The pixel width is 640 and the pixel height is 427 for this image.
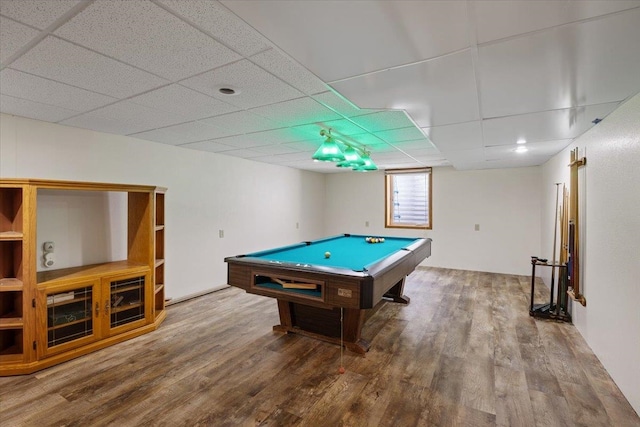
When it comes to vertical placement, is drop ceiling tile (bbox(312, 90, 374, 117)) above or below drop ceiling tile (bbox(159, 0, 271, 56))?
above

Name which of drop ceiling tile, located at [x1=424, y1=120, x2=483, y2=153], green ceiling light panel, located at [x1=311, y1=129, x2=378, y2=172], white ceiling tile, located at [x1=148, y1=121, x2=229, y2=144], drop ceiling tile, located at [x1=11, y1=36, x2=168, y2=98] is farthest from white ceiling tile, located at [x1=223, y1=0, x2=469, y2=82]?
white ceiling tile, located at [x1=148, y1=121, x2=229, y2=144]

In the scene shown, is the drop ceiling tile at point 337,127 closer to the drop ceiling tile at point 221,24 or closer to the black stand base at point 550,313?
the drop ceiling tile at point 221,24

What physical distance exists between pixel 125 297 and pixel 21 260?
2.99 ft

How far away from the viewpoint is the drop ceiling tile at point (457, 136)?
2.92 metres

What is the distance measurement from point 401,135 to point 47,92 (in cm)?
314

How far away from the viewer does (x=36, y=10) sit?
Answer: 4.14 ft

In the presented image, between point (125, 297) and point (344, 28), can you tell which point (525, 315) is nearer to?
point (344, 28)

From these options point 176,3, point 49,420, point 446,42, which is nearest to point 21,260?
point 49,420

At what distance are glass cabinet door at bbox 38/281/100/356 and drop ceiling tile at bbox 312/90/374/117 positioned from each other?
2637 millimetres

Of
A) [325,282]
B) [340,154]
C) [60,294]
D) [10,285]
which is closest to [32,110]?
[10,285]

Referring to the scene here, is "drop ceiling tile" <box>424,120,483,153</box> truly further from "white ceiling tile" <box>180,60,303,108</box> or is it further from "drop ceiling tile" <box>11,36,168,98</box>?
"drop ceiling tile" <box>11,36,168,98</box>

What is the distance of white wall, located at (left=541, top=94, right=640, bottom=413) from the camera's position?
2.04 metres

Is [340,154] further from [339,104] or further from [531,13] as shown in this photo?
[531,13]

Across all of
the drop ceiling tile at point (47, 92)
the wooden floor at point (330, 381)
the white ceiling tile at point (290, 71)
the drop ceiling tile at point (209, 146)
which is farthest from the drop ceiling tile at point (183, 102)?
the wooden floor at point (330, 381)
